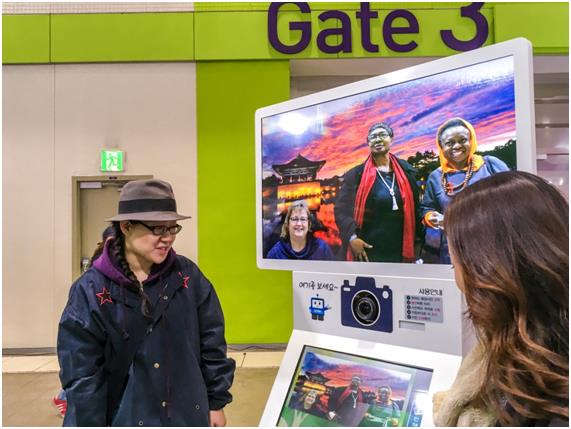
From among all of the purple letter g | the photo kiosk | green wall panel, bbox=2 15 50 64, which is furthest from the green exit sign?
the photo kiosk

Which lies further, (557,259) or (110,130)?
(110,130)

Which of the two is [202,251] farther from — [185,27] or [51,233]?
[185,27]

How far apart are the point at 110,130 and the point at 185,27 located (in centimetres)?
162

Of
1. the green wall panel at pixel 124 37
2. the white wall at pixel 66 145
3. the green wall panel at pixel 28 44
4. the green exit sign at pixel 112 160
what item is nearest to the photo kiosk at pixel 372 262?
the white wall at pixel 66 145

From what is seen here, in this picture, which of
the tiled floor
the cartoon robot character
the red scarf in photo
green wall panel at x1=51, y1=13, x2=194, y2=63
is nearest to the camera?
the red scarf in photo

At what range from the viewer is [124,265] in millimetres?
1665

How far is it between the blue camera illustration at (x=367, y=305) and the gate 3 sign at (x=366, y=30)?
4.35 metres

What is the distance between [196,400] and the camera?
1.68 m

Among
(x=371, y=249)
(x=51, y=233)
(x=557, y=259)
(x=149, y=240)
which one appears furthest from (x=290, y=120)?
(x=51, y=233)

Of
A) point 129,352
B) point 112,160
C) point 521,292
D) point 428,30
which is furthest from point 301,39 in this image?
point 521,292

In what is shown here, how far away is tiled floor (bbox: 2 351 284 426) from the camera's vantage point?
10.8 ft

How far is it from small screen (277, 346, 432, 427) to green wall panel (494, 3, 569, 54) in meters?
5.06

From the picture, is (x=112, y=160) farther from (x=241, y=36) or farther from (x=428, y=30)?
(x=428, y=30)

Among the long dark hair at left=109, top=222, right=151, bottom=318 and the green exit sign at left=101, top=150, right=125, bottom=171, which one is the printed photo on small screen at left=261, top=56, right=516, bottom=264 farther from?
the green exit sign at left=101, top=150, right=125, bottom=171
